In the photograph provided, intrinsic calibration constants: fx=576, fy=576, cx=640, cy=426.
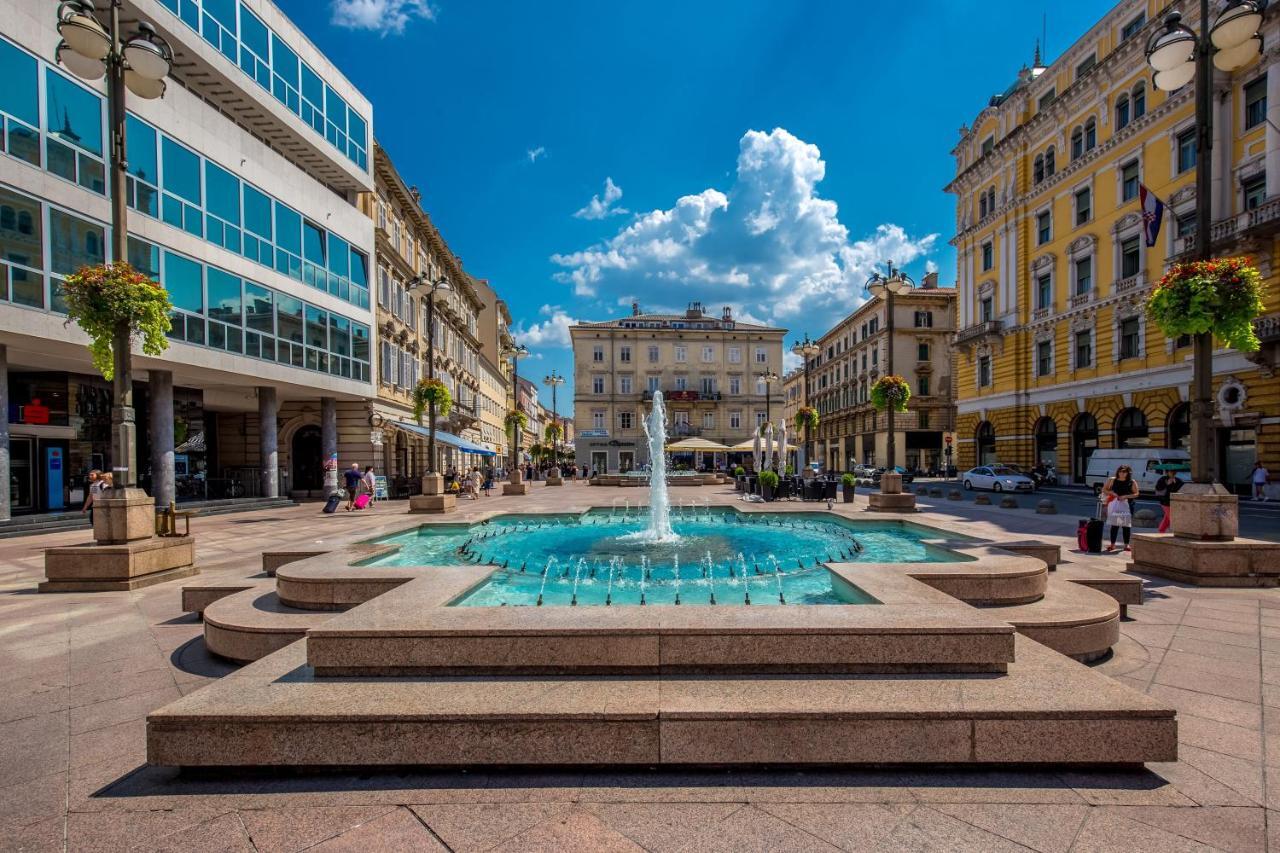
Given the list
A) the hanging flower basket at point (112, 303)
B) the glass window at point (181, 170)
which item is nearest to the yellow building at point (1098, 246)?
the hanging flower basket at point (112, 303)

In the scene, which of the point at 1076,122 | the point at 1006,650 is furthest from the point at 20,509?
the point at 1076,122

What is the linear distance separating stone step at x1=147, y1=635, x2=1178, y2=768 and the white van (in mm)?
23198

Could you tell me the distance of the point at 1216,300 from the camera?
763 cm

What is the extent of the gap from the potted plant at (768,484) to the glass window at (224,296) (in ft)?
56.6

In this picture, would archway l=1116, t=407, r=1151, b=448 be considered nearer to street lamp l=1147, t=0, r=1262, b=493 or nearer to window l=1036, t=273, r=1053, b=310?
window l=1036, t=273, r=1053, b=310

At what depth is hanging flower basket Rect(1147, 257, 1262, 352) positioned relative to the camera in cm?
764

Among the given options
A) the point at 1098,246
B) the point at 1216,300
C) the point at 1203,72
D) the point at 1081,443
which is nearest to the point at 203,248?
the point at 1203,72

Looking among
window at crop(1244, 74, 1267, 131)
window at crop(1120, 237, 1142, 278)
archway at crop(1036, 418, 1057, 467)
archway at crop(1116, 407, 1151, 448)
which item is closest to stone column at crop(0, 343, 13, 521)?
archway at crop(1116, 407, 1151, 448)

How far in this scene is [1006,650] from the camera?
358 cm

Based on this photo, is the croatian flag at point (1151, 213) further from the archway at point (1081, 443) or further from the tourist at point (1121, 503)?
the archway at point (1081, 443)

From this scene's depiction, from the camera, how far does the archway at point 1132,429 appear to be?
2592cm

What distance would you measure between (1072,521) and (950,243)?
1174 inches

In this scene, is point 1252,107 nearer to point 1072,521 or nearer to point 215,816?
point 1072,521

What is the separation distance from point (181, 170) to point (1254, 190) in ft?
118
